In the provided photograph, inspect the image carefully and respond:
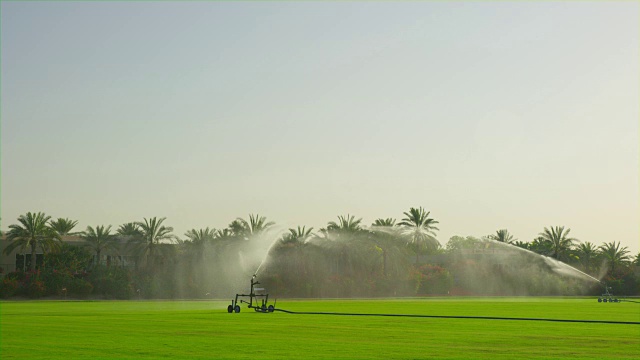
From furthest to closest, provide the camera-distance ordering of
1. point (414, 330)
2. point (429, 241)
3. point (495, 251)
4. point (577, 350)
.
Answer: point (429, 241)
point (495, 251)
point (414, 330)
point (577, 350)

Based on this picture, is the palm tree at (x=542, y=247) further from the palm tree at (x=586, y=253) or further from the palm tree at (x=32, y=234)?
the palm tree at (x=32, y=234)

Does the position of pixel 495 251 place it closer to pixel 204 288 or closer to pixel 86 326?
pixel 204 288

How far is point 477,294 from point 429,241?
2963 cm

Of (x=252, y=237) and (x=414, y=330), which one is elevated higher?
(x=252, y=237)

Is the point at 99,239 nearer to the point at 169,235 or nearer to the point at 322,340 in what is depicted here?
the point at 169,235

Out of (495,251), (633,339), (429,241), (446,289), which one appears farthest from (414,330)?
(429,241)

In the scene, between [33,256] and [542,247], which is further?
[542,247]

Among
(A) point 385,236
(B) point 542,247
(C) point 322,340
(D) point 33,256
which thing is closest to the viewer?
(C) point 322,340

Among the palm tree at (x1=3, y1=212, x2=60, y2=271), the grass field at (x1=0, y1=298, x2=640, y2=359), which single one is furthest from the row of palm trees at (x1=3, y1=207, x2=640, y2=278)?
the grass field at (x1=0, y1=298, x2=640, y2=359)

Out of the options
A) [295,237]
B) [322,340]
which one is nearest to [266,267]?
[295,237]

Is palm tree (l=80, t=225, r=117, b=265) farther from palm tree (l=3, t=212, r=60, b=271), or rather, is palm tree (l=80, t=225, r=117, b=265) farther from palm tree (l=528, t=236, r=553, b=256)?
palm tree (l=528, t=236, r=553, b=256)

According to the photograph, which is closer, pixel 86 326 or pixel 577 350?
pixel 577 350

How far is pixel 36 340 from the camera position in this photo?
29.5 m

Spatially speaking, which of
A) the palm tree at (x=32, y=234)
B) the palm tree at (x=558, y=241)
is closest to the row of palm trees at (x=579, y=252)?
the palm tree at (x=558, y=241)
